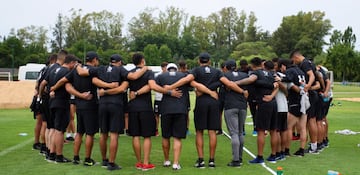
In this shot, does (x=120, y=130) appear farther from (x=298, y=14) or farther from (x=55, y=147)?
(x=298, y=14)

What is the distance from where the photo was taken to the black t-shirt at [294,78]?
9.48 metres

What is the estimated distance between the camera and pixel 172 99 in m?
8.20

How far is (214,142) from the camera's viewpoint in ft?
27.5

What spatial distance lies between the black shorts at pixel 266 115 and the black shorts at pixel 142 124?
2125 mm

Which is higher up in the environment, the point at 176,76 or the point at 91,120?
the point at 176,76

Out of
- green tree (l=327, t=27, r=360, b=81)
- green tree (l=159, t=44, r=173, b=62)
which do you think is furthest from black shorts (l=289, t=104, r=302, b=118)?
green tree (l=159, t=44, r=173, b=62)

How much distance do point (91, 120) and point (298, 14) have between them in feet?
303

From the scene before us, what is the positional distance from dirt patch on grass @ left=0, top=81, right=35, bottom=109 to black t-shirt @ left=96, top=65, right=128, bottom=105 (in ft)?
51.9

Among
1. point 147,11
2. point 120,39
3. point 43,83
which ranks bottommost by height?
point 43,83

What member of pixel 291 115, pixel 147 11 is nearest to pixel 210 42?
pixel 147 11

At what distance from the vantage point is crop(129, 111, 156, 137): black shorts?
26.7 ft

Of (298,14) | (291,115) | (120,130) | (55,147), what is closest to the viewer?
(120,130)

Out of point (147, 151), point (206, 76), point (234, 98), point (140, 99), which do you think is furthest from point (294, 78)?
point (147, 151)

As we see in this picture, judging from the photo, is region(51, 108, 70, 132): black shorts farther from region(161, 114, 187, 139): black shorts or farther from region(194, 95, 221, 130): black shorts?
region(194, 95, 221, 130): black shorts
